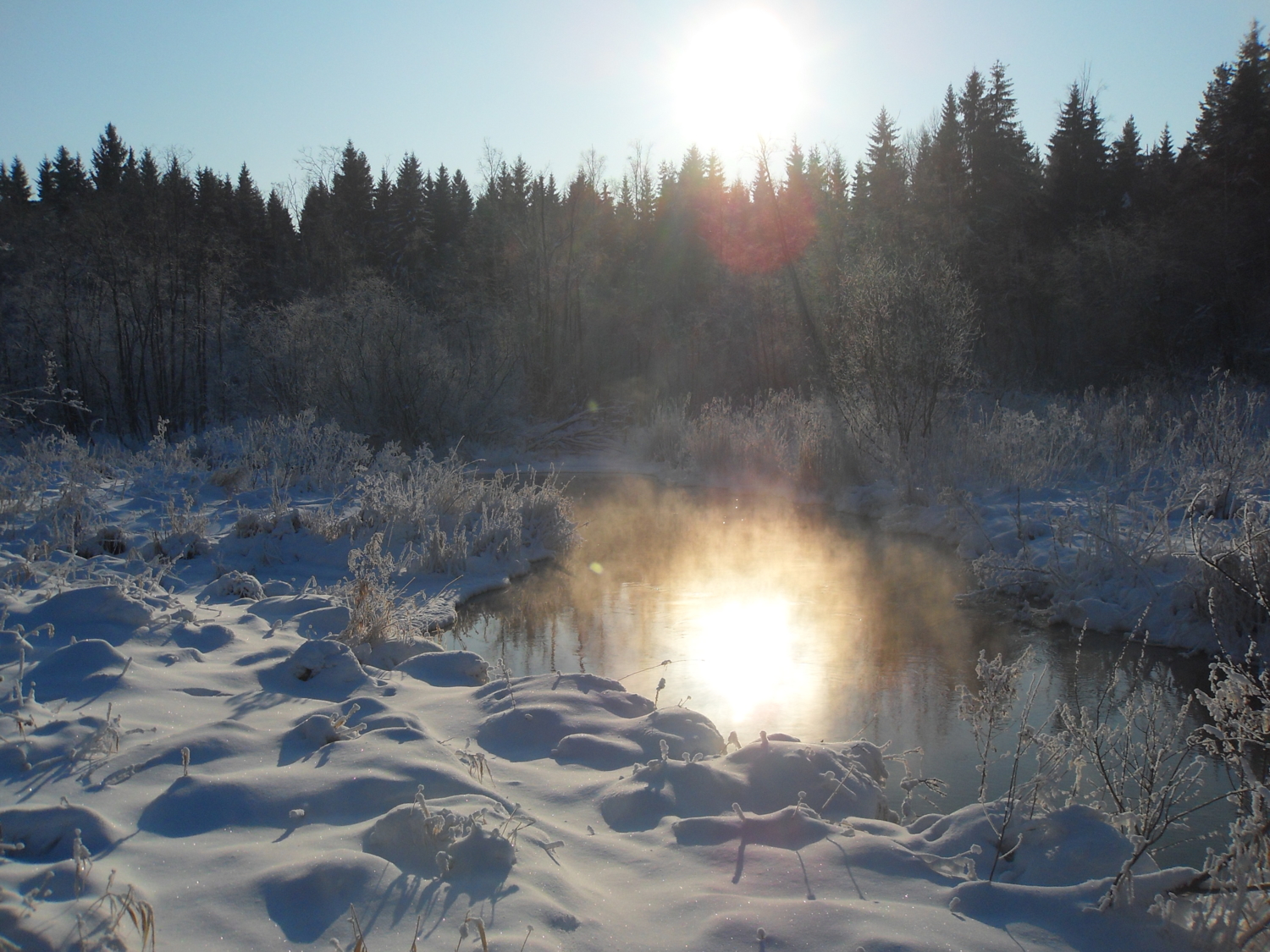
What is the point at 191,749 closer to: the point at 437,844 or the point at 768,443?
the point at 437,844

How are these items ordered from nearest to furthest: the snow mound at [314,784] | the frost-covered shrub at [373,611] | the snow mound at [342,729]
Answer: the snow mound at [314,784] < the snow mound at [342,729] < the frost-covered shrub at [373,611]

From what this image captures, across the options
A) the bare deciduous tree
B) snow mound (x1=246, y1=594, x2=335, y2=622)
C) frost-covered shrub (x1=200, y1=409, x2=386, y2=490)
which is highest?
the bare deciduous tree

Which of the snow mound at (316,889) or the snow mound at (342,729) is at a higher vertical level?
the snow mound at (342,729)

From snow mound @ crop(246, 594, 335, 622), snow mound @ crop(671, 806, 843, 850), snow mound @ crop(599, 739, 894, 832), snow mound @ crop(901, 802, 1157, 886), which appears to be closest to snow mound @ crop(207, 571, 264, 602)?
snow mound @ crop(246, 594, 335, 622)

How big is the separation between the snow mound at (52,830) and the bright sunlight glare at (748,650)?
3.43 m

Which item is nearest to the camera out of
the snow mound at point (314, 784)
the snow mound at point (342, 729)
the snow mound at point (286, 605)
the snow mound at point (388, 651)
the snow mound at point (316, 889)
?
the snow mound at point (316, 889)

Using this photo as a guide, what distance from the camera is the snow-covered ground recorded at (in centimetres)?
213

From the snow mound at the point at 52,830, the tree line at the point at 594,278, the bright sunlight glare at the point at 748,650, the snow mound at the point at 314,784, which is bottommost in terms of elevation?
the bright sunlight glare at the point at 748,650

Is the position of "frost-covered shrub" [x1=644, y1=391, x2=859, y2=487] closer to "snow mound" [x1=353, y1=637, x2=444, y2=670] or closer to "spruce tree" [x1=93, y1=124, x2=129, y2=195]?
"snow mound" [x1=353, y1=637, x2=444, y2=670]

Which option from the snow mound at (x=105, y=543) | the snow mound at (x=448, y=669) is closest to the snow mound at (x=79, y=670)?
the snow mound at (x=448, y=669)

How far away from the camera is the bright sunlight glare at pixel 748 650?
17.9 ft

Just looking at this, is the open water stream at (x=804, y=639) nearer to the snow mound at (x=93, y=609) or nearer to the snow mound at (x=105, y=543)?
the snow mound at (x=93, y=609)

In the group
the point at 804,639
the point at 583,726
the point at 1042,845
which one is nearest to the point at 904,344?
the point at 804,639

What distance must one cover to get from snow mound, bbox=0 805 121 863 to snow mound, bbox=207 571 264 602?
4182 millimetres
